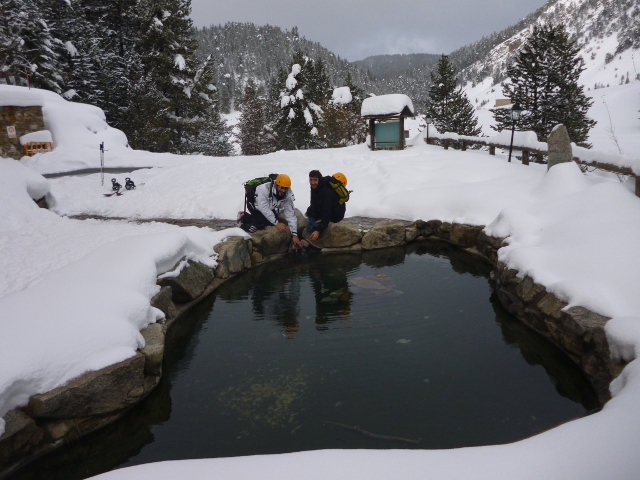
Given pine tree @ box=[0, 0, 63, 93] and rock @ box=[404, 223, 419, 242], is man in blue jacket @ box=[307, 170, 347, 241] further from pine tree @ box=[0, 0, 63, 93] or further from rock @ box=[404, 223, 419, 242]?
pine tree @ box=[0, 0, 63, 93]

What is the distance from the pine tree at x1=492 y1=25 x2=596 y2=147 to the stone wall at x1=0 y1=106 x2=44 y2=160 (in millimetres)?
20511

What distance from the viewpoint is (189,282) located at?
638 centimetres

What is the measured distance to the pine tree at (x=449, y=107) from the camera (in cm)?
2655

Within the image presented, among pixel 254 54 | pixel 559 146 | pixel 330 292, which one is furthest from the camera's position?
pixel 254 54

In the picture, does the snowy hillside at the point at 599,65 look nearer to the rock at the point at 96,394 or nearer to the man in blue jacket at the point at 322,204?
the man in blue jacket at the point at 322,204

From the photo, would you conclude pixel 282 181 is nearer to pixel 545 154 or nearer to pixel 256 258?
pixel 256 258

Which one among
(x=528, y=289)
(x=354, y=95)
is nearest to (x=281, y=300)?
(x=528, y=289)

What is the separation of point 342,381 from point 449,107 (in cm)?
2706

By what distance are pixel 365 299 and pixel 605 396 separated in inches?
130

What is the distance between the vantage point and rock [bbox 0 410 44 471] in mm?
3208

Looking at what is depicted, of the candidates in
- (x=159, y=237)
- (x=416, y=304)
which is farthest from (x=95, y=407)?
(x=416, y=304)

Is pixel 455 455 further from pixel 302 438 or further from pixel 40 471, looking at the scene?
pixel 40 471

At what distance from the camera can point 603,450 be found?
7.44 ft

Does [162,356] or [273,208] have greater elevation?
→ [273,208]
